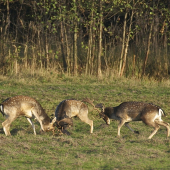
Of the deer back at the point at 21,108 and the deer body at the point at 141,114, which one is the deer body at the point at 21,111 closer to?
the deer back at the point at 21,108

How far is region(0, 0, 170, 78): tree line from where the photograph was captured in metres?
16.3

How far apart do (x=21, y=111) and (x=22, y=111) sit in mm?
25

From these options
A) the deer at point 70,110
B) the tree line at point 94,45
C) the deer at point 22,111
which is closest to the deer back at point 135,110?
the deer at point 70,110

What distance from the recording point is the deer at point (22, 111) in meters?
9.05

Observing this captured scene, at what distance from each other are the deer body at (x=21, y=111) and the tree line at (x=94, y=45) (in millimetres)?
6914

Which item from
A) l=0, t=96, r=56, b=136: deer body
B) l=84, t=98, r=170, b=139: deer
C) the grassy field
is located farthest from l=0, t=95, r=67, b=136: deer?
l=84, t=98, r=170, b=139: deer

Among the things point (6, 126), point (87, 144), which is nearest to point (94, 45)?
point (6, 126)

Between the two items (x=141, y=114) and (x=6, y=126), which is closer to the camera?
(x=6, y=126)

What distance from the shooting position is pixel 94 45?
16.2 metres

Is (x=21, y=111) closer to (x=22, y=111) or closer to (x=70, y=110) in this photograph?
(x=22, y=111)

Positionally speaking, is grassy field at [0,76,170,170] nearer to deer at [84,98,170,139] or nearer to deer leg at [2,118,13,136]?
deer leg at [2,118,13,136]

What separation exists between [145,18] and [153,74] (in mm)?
2309

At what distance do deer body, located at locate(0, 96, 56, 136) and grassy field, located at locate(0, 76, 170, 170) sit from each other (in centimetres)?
24

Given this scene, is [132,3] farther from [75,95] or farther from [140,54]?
[75,95]
